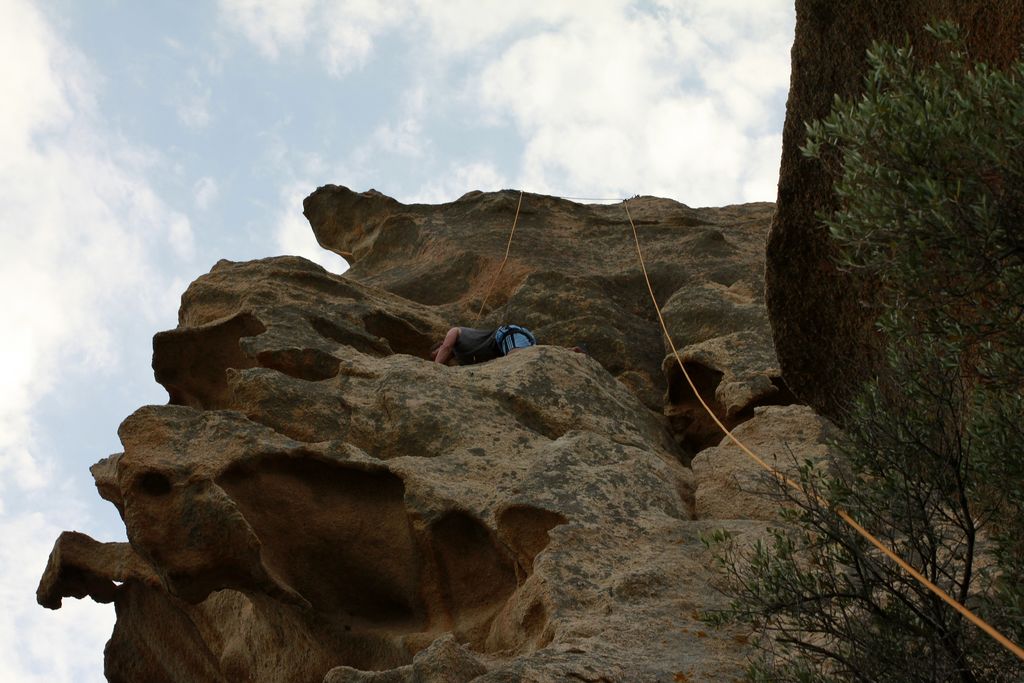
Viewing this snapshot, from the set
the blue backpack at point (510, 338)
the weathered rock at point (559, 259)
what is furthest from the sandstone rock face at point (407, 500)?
the blue backpack at point (510, 338)

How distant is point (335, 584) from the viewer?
11.0 meters

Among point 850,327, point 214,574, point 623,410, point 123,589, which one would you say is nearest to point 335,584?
point 214,574

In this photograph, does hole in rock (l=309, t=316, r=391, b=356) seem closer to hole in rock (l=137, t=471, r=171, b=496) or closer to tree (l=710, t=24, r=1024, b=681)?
hole in rock (l=137, t=471, r=171, b=496)

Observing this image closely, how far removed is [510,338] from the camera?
15391 mm

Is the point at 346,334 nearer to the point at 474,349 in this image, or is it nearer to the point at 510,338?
the point at 474,349

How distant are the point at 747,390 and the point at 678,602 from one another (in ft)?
17.8

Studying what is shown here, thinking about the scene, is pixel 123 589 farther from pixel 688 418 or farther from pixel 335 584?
pixel 688 418

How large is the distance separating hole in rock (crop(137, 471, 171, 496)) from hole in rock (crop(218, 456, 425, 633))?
462mm

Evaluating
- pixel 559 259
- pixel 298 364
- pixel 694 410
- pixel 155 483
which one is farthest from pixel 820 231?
pixel 559 259

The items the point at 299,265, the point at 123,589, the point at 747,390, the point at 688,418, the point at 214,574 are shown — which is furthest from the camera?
the point at 299,265

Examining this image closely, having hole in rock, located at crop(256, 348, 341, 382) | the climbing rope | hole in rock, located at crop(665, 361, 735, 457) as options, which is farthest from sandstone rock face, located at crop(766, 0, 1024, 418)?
hole in rock, located at crop(256, 348, 341, 382)

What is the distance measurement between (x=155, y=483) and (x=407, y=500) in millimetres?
2206

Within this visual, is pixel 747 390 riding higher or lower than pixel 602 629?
higher

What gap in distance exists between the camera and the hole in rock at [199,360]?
49.6 feet
